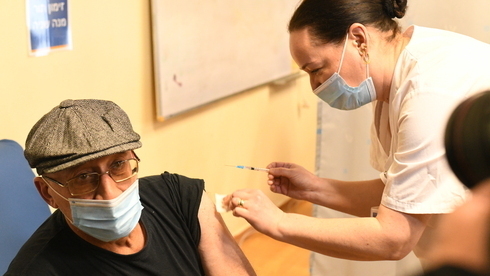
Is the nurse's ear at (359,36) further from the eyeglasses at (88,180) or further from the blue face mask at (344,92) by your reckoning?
the eyeglasses at (88,180)

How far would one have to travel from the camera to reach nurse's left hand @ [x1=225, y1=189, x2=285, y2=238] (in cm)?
151

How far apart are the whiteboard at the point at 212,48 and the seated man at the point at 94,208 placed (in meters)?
1.12

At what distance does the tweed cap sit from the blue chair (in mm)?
391

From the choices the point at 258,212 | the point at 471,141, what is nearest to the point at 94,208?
the point at 258,212

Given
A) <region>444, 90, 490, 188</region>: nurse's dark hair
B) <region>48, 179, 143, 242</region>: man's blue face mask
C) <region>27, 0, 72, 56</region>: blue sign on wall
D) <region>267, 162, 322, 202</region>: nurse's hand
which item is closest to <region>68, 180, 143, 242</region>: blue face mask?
<region>48, 179, 143, 242</region>: man's blue face mask

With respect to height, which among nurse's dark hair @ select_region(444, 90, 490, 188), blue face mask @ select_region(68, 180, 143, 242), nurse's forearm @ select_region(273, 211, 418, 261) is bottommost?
nurse's forearm @ select_region(273, 211, 418, 261)

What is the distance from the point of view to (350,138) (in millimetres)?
2846

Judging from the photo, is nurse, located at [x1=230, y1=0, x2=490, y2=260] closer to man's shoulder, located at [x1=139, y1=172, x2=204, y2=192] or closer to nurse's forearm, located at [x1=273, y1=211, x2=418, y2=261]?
nurse's forearm, located at [x1=273, y1=211, x2=418, y2=261]

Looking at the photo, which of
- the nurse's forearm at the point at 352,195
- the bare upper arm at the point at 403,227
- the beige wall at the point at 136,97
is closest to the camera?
the bare upper arm at the point at 403,227

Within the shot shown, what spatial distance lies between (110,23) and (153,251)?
1.19 m

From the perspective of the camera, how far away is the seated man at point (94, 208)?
50.7 inches

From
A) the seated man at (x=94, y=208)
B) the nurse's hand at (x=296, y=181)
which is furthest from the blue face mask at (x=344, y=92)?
the seated man at (x=94, y=208)

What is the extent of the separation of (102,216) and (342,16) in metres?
0.85

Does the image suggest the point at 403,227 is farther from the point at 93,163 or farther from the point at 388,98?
the point at 93,163
